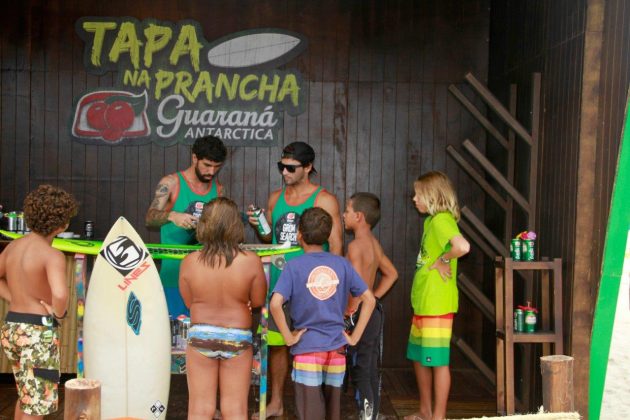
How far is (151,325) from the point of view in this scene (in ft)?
14.8

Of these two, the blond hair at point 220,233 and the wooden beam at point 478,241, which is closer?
the blond hair at point 220,233

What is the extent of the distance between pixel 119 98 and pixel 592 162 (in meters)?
3.63

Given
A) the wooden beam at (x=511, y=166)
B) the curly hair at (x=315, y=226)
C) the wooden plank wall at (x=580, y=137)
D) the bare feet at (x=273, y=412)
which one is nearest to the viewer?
the curly hair at (x=315, y=226)

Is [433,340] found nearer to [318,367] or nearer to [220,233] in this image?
[318,367]

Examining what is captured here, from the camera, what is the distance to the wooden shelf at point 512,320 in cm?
458

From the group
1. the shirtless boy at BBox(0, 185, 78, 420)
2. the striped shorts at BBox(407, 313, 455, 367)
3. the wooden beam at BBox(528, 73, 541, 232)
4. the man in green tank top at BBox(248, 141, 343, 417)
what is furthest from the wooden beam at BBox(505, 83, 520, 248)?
the shirtless boy at BBox(0, 185, 78, 420)

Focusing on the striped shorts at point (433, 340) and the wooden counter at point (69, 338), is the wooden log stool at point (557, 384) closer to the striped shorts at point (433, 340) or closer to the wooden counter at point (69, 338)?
the striped shorts at point (433, 340)

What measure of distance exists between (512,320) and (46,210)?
2.48 metres

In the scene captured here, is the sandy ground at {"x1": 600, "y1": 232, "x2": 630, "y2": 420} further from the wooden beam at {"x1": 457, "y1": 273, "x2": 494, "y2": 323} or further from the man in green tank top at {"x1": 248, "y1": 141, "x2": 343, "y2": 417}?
the wooden beam at {"x1": 457, "y1": 273, "x2": 494, "y2": 323}

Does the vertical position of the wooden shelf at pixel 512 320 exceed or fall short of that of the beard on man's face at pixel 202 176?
it falls short

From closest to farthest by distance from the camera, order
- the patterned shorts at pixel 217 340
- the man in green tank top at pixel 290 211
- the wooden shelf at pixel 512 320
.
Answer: the patterned shorts at pixel 217 340 → the wooden shelf at pixel 512 320 → the man in green tank top at pixel 290 211

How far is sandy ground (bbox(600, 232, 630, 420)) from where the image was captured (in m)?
3.95

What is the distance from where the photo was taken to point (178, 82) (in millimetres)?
6523

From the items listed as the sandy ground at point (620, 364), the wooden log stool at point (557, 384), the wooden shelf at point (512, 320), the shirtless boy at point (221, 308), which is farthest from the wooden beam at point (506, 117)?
the wooden log stool at point (557, 384)
